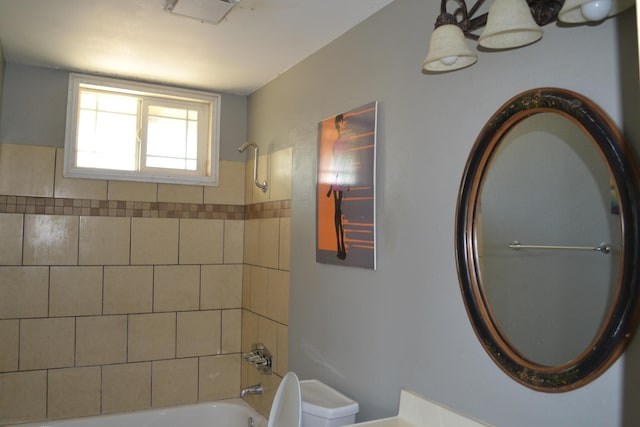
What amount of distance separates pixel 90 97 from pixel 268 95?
1148 millimetres

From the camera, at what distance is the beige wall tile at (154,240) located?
318 cm

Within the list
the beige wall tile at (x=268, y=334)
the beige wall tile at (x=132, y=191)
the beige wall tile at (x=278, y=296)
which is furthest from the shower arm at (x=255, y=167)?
the beige wall tile at (x=268, y=334)

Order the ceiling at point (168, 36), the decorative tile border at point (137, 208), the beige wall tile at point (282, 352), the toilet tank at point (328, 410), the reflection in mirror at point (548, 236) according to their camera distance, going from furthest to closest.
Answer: the decorative tile border at point (137, 208), the beige wall tile at point (282, 352), the ceiling at point (168, 36), the toilet tank at point (328, 410), the reflection in mirror at point (548, 236)

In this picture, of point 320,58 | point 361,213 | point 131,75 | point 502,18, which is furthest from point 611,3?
point 131,75

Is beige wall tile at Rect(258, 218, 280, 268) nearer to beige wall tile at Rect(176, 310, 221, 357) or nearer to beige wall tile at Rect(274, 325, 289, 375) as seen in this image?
beige wall tile at Rect(274, 325, 289, 375)

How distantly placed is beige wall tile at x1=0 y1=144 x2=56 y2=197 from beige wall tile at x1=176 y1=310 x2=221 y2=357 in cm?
116

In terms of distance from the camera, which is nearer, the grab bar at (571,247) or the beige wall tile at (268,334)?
the grab bar at (571,247)

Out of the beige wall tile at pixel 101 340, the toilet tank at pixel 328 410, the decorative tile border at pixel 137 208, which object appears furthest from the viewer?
the beige wall tile at pixel 101 340

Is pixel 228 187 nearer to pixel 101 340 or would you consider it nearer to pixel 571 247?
pixel 101 340

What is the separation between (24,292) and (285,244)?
1.54 meters

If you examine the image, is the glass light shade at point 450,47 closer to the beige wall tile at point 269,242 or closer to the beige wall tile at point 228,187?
the beige wall tile at point 269,242

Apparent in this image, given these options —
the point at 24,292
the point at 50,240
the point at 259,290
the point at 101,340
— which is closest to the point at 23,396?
the point at 101,340

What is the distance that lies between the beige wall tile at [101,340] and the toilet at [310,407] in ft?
4.50

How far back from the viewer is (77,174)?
301 cm
